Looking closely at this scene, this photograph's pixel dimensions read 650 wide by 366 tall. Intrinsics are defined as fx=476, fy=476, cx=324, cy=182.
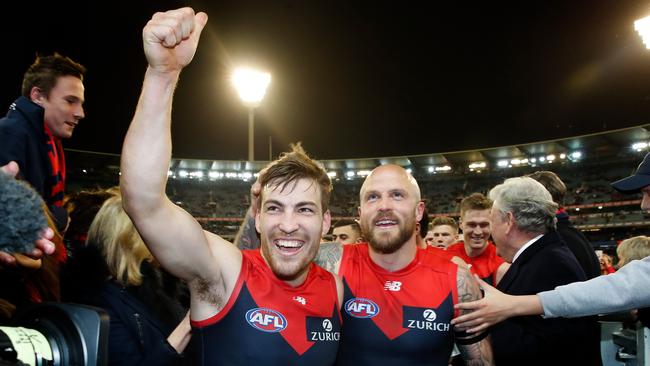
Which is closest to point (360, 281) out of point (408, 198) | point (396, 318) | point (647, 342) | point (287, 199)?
point (396, 318)

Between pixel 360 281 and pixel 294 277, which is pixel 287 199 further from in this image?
pixel 360 281

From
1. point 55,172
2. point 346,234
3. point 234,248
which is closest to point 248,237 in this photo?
point 234,248

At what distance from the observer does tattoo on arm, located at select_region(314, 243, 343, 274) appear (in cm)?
299

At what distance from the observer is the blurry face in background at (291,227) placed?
2.29 metres

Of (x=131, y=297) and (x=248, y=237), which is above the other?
(x=248, y=237)

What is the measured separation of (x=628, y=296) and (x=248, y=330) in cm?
192

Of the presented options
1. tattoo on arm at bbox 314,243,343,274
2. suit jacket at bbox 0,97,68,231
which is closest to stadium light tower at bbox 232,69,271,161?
→ tattoo on arm at bbox 314,243,343,274

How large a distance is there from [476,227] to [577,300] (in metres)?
2.87

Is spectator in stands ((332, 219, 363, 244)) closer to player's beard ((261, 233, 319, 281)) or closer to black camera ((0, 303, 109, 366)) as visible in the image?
player's beard ((261, 233, 319, 281))

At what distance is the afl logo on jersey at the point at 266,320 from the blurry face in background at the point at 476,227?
364 centimetres

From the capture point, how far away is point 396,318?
2793 millimetres

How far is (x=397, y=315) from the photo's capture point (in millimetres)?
2801

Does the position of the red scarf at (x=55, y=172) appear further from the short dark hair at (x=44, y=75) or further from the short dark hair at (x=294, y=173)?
the short dark hair at (x=294, y=173)

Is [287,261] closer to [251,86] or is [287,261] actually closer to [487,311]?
[487,311]
